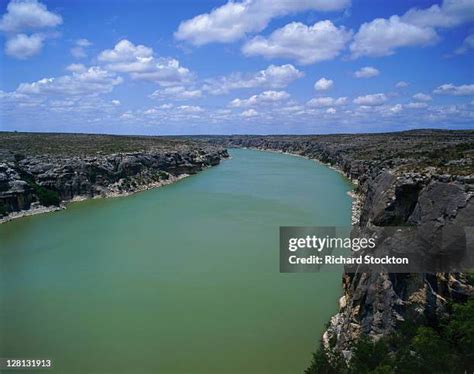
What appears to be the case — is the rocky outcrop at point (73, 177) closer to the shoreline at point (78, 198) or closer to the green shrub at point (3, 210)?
the green shrub at point (3, 210)

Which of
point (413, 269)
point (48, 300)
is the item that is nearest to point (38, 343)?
point (48, 300)

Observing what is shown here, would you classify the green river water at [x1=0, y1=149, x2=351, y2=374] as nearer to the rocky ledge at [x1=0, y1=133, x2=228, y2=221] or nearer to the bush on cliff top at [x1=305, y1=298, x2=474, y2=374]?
the rocky ledge at [x1=0, y1=133, x2=228, y2=221]

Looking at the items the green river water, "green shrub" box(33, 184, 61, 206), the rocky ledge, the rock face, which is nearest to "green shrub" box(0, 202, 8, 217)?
the rocky ledge

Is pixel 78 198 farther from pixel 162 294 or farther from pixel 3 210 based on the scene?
pixel 162 294

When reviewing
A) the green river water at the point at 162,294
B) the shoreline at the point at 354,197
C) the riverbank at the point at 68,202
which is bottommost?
the green river water at the point at 162,294

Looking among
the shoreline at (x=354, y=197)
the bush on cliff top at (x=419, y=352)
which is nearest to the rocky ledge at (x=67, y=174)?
the shoreline at (x=354, y=197)

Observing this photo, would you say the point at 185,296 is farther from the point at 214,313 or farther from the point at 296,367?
the point at 296,367

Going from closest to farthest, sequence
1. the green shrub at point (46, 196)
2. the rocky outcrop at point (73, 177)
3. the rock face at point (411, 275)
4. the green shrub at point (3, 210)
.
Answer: the rock face at point (411, 275) < the green shrub at point (3, 210) < the rocky outcrop at point (73, 177) < the green shrub at point (46, 196)
